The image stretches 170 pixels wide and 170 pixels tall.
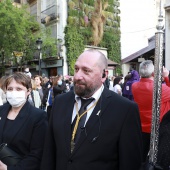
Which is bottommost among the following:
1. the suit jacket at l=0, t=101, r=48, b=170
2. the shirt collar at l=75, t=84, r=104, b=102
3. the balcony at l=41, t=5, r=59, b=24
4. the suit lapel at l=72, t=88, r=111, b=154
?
the suit jacket at l=0, t=101, r=48, b=170

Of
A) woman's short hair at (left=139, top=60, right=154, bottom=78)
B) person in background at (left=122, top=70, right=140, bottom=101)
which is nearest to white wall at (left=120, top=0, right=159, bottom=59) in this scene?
person in background at (left=122, top=70, right=140, bottom=101)

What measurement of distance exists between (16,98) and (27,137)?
473mm

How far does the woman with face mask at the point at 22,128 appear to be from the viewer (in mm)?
2771

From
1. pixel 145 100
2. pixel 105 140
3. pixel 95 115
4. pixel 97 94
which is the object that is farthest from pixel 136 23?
pixel 105 140

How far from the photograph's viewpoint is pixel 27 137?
283cm

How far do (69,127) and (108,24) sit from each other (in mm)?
25677

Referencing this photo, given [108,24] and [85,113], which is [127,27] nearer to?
[108,24]

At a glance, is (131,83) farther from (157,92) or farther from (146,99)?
(157,92)

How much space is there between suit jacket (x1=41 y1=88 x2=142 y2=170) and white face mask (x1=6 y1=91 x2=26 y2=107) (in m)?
0.80

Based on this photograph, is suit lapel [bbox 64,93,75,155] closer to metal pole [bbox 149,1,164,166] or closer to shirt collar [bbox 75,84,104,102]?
shirt collar [bbox 75,84,104,102]

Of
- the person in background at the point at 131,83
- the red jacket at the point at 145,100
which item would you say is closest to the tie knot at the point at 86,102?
the red jacket at the point at 145,100

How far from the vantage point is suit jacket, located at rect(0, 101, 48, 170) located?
108 inches

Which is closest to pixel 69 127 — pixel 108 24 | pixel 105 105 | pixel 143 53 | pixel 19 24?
pixel 105 105

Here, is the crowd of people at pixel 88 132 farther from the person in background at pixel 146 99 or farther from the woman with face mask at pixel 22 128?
the person in background at pixel 146 99
